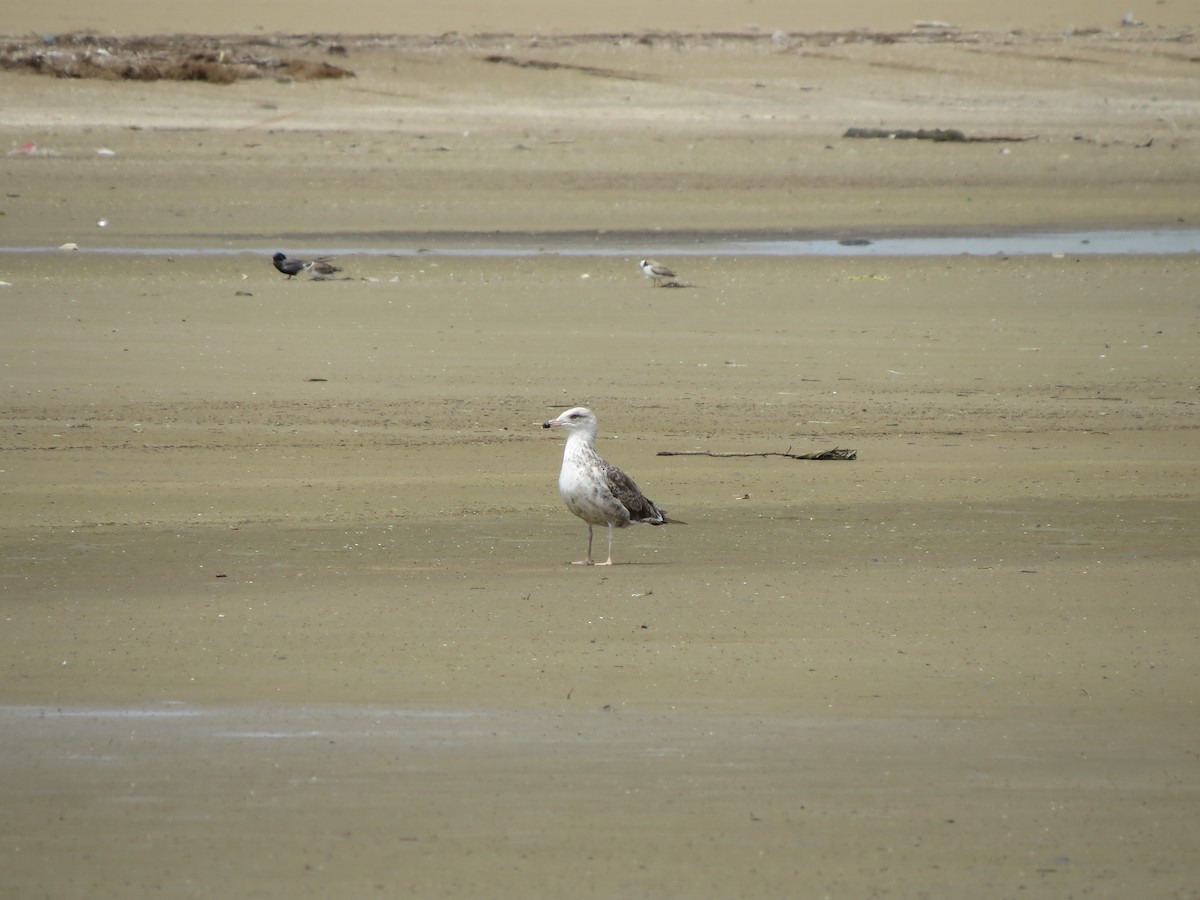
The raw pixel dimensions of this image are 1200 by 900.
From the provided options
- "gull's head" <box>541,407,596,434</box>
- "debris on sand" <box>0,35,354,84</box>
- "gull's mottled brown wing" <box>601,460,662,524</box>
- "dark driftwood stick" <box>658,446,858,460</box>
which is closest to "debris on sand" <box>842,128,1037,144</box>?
"debris on sand" <box>0,35,354,84</box>

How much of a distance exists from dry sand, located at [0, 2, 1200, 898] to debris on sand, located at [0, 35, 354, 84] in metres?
7.90

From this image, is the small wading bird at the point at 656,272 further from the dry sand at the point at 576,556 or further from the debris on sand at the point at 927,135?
the debris on sand at the point at 927,135

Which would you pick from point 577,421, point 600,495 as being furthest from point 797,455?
point 600,495

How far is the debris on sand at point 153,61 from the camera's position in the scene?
28.6 metres

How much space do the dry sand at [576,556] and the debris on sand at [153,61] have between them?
790 cm

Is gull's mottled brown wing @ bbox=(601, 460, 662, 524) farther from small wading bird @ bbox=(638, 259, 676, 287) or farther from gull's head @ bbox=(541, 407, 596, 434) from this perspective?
small wading bird @ bbox=(638, 259, 676, 287)

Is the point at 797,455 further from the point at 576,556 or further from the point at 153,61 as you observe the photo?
the point at 153,61

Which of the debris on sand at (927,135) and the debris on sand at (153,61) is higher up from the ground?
the debris on sand at (153,61)

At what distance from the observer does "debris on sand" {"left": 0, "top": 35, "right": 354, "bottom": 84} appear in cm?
2864

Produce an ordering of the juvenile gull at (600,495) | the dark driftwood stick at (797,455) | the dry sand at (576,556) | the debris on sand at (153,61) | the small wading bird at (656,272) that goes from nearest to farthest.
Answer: the dry sand at (576,556)
the juvenile gull at (600,495)
the dark driftwood stick at (797,455)
the small wading bird at (656,272)
the debris on sand at (153,61)

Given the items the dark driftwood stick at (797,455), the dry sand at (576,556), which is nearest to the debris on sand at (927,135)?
the dry sand at (576,556)

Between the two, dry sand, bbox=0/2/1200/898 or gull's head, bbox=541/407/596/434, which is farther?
gull's head, bbox=541/407/596/434

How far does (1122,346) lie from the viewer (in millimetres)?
13445

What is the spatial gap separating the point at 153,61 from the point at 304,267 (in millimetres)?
15258
